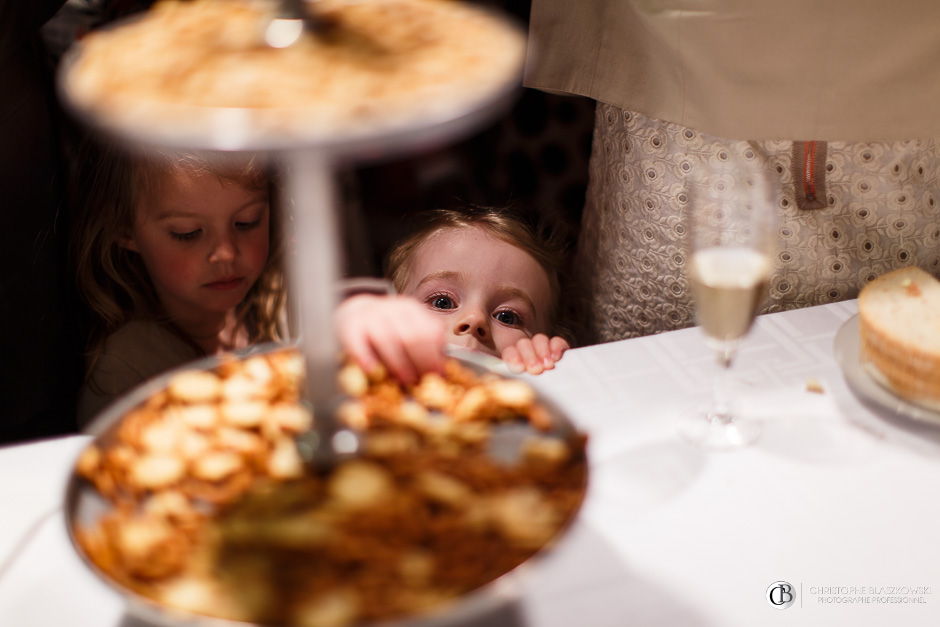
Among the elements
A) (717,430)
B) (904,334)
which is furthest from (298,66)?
(904,334)

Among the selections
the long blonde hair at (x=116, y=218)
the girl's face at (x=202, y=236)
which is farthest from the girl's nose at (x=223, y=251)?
the long blonde hair at (x=116, y=218)

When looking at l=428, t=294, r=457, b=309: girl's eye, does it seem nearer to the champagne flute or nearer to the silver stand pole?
the champagne flute

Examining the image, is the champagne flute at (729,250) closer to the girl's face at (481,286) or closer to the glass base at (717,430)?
the glass base at (717,430)

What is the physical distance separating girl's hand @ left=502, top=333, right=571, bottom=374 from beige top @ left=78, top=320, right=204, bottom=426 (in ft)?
2.42

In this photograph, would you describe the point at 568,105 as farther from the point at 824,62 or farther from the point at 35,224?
the point at 35,224

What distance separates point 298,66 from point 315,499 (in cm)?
29

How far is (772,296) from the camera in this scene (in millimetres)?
1467

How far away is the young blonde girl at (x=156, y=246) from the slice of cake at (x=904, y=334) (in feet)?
3.59

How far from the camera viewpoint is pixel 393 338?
2.48 ft

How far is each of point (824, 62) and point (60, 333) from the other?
137cm

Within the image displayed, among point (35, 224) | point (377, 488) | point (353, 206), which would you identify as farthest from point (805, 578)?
point (353, 206)

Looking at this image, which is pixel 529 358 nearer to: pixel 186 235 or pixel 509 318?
pixel 509 318
